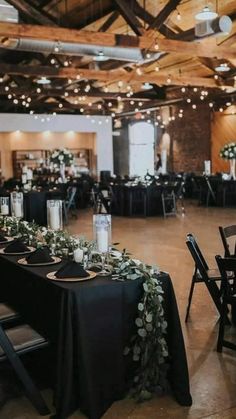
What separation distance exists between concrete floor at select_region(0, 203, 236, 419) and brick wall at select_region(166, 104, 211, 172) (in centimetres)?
837

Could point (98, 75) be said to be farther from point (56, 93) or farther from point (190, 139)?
point (190, 139)

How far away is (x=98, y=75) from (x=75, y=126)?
246 inches

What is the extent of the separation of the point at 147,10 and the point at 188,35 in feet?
5.41

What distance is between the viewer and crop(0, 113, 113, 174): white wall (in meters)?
17.9

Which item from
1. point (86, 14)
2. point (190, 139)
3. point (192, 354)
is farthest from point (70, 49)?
point (190, 139)

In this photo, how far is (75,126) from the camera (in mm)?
19062

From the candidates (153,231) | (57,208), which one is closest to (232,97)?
(153,231)

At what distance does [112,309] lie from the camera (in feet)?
9.47

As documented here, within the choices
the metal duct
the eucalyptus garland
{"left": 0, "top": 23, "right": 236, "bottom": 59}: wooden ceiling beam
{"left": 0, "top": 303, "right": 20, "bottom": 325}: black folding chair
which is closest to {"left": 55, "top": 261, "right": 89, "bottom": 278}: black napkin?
the eucalyptus garland

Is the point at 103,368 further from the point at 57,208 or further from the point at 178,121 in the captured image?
the point at 178,121

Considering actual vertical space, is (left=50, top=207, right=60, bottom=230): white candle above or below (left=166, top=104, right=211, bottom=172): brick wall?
below

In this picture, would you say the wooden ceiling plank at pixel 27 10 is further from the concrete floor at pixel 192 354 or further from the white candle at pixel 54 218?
the white candle at pixel 54 218

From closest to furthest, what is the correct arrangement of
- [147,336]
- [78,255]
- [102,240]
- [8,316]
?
[147,336], [102,240], [78,255], [8,316]

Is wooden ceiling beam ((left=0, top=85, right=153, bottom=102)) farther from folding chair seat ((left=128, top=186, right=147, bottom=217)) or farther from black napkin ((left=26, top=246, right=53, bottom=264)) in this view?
black napkin ((left=26, top=246, right=53, bottom=264))
